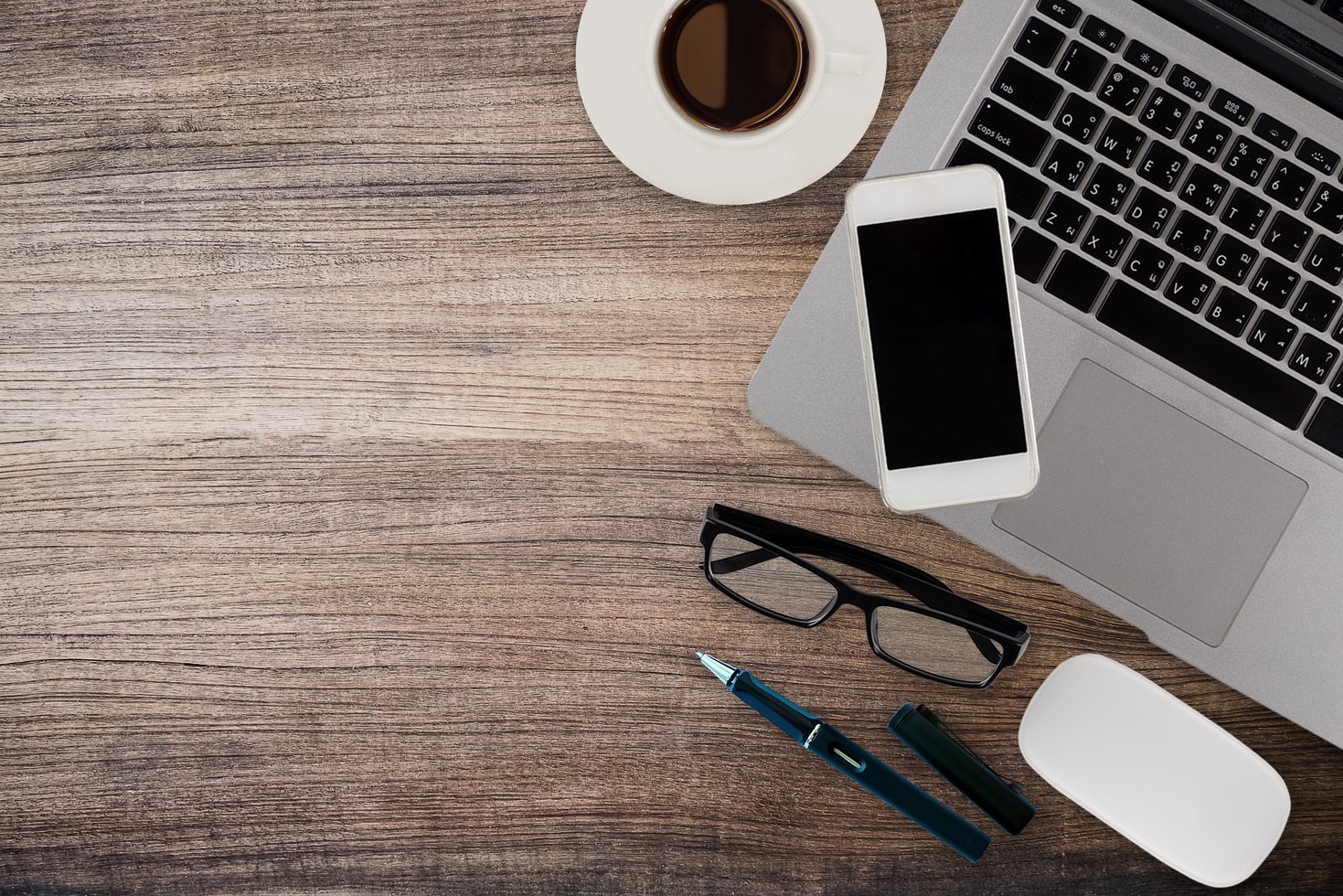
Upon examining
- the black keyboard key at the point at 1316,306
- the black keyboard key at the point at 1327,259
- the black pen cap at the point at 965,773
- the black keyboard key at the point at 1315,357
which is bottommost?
the black pen cap at the point at 965,773

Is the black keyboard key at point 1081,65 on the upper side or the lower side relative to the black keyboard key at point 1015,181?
upper

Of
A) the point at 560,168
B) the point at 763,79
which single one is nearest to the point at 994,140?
the point at 763,79

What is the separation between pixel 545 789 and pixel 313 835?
0.64ft

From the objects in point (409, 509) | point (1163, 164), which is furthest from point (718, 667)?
point (1163, 164)

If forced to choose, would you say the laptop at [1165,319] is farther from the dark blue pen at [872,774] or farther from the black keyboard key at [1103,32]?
the dark blue pen at [872,774]

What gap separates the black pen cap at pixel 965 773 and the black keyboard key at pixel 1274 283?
392mm

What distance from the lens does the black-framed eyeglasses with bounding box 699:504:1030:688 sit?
0.67m

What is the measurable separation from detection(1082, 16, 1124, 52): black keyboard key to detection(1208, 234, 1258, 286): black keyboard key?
0.16 metres

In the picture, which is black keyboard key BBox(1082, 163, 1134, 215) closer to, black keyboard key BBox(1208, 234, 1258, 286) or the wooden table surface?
black keyboard key BBox(1208, 234, 1258, 286)

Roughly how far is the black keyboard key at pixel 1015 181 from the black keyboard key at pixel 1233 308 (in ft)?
0.46

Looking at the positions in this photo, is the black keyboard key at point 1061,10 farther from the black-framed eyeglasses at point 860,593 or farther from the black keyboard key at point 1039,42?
the black-framed eyeglasses at point 860,593

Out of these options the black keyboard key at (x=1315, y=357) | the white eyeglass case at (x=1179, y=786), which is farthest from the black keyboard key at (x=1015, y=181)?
the white eyeglass case at (x=1179, y=786)

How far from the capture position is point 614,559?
0.70m

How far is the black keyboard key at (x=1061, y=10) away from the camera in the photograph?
0.61 m
